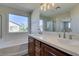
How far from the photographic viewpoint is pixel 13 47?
78.7 inches

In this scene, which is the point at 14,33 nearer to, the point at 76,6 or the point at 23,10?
the point at 23,10

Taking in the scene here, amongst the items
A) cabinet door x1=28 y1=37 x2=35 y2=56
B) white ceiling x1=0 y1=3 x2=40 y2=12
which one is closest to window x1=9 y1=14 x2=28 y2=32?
white ceiling x1=0 y1=3 x2=40 y2=12

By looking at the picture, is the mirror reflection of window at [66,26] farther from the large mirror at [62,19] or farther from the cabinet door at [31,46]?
the cabinet door at [31,46]

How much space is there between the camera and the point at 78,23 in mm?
1844

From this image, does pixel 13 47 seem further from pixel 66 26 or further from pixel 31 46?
pixel 66 26

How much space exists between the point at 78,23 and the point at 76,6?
272mm

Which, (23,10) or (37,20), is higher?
(23,10)

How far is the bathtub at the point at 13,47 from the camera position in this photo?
1.92 m

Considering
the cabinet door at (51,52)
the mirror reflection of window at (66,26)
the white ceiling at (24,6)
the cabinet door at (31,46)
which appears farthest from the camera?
the cabinet door at (31,46)

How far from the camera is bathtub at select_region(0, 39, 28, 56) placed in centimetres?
192

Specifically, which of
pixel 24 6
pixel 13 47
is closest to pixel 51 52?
pixel 13 47

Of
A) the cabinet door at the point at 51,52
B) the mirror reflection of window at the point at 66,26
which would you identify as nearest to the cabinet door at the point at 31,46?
the cabinet door at the point at 51,52

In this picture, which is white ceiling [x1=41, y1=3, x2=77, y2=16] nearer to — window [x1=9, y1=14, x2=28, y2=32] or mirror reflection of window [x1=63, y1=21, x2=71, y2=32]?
mirror reflection of window [x1=63, y1=21, x2=71, y2=32]

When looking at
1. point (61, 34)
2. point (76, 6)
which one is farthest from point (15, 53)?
point (76, 6)
